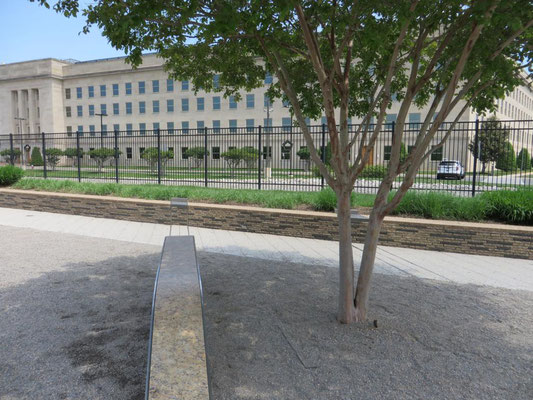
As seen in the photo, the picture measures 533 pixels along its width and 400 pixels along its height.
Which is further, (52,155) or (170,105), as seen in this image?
(170,105)

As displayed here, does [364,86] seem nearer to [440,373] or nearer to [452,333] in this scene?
[452,333]

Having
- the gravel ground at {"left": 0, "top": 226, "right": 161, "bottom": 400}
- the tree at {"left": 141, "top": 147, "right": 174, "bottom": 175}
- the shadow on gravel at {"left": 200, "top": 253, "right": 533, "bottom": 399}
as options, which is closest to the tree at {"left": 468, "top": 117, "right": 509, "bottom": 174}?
the shadow on gravel at {"left": 200, "top": 253, "right": 533, "bottom": 399}

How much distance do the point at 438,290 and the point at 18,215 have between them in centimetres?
1137

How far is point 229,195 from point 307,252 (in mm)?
4007

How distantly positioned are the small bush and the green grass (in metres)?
0.85

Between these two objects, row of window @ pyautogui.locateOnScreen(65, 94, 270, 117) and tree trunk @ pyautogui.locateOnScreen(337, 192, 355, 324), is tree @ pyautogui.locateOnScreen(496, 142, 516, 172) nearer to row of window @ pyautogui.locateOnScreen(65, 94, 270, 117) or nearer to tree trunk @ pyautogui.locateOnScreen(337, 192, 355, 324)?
tree trunk @ pyautogui.locateOnScreen(337, 192, 355, 324)

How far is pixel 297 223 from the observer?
8.80 m

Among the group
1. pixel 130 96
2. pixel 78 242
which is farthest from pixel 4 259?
pixel 130 96

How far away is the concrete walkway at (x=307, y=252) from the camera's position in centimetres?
613

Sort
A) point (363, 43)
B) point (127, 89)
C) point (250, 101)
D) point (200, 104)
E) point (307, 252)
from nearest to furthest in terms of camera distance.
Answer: point (363, 43) → point (307, 252) → point (250, 101) → point (200, 104) → point (127, 89)

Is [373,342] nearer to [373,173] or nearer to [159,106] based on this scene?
[373,173]

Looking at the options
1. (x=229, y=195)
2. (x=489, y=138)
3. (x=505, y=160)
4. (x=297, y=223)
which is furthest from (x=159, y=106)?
(x=297, y=223)

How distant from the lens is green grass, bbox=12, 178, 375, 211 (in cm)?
960

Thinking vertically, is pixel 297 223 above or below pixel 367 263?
below
